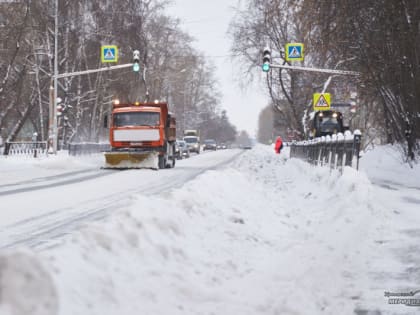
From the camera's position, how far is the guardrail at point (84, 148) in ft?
102

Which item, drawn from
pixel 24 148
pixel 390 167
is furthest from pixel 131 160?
pixel 390 167

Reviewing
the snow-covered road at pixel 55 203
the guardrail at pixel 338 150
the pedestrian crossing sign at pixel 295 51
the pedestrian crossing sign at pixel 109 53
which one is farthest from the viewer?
the pedestrian crossing sign at pixel 109 53

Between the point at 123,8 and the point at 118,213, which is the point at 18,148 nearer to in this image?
the point at 123,8

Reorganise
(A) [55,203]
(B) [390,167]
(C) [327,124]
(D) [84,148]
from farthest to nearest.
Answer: (D) [84,148] < (C) [327,124] < (B) [390,167] < (A) [55,203]

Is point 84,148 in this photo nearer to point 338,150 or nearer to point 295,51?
point 295,51

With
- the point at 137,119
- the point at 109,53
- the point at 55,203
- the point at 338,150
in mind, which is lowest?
the point at 55,203

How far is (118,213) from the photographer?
5406 mm

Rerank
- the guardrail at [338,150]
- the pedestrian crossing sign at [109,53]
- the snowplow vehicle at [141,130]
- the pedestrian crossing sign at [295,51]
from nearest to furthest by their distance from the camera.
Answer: the guardrail at [338,150], the pedestrian crossing sign at [295,51], the snowplow vehicle at [141,130], the pedestrian crossing sign at [109,53]

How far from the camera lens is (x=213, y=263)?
5.18 metres

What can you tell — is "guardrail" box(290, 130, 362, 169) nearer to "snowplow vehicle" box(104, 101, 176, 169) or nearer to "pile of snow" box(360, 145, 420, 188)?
"pile of snow" box(360, 145, 420, 188)

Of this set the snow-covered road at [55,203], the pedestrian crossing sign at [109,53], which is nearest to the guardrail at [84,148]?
the pedestrian crossing sign at [109,53]

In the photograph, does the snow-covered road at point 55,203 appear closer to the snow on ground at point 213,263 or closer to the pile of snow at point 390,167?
the snow on ground at point 213,263

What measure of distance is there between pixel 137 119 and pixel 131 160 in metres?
2.28

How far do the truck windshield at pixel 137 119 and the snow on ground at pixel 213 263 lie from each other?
1455cm
